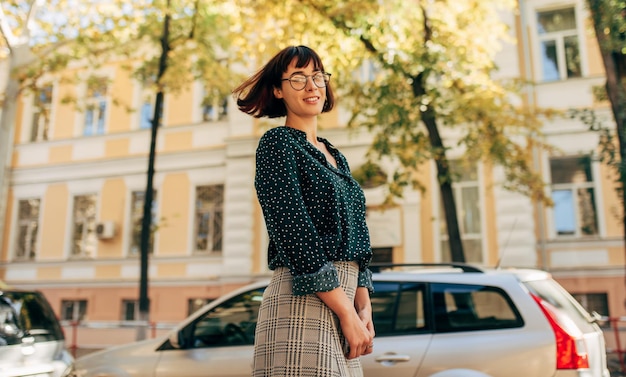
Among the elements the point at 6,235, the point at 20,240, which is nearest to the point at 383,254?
the point at 20,240

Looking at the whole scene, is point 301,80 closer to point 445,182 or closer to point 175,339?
point 175,339

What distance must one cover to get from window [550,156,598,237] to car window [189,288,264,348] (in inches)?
373

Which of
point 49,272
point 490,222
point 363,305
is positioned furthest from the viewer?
point 49,272

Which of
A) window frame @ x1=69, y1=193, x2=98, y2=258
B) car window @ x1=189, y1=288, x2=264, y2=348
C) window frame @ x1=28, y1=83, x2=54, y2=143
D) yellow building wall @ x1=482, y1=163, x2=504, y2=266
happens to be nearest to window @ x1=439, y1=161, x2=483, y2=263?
yellow building wall @ x1=482, y1=163, x2=504, y2=266

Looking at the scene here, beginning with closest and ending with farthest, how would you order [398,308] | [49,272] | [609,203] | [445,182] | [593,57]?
[398,308], [445,182], [609,203], [593,57], [49,272]

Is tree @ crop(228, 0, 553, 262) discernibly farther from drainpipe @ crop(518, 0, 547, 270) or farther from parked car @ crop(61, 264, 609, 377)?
parked car @ crop(61, 264, 609, 377)

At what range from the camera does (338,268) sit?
1.67 metres

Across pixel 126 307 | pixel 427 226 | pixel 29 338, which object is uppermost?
pixel 427 226

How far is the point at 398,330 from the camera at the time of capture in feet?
13.6

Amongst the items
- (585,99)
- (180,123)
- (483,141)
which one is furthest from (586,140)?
(180,123)

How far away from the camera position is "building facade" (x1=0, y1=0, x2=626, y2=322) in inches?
476

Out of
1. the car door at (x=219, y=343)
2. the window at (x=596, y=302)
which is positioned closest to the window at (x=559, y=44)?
the window at (x=596, y=302)

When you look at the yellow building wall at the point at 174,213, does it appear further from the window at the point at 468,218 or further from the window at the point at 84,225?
the window at the point at 468,218

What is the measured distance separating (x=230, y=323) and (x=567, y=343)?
257 centimetres
